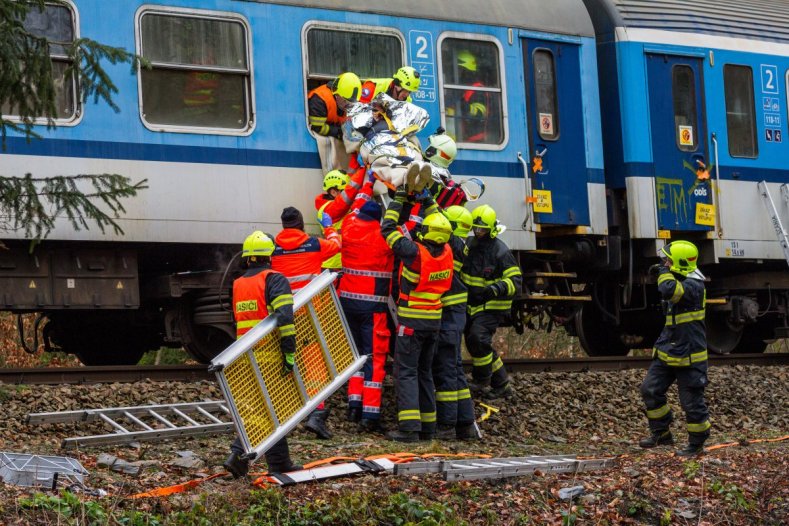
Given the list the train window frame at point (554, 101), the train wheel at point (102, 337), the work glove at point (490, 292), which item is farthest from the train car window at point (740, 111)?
the train wheel at point (102, 337)

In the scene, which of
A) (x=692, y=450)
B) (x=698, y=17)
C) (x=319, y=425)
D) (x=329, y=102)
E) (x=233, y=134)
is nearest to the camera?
(x=692, y=450)

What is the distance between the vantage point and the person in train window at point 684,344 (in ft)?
30.7

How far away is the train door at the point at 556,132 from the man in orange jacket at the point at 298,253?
370 centimetres

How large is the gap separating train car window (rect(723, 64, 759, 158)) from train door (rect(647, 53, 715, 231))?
18.5 inches

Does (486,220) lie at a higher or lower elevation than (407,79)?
lower

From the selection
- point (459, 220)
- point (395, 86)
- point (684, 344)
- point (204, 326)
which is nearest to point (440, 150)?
point (395, 86)

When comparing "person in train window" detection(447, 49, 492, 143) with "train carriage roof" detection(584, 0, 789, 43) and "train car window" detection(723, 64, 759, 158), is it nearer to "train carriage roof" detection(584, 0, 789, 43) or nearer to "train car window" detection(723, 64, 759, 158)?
"train carriage roof" detection(584, 0, 789, 43)

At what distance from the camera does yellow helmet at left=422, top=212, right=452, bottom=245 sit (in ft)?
A: 30.9

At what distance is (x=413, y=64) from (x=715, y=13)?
14.0ft

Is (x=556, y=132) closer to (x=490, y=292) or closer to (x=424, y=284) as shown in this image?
(x=490, y=292)

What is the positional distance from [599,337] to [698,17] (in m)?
4.03

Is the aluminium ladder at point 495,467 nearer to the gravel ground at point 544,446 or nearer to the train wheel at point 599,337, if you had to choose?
the gravel ground at point 544,446

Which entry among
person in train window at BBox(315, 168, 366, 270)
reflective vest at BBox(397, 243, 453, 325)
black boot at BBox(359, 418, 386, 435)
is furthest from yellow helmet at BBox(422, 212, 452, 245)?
black boot at BBox(359, 418, 386, 435)

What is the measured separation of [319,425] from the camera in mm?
9383
